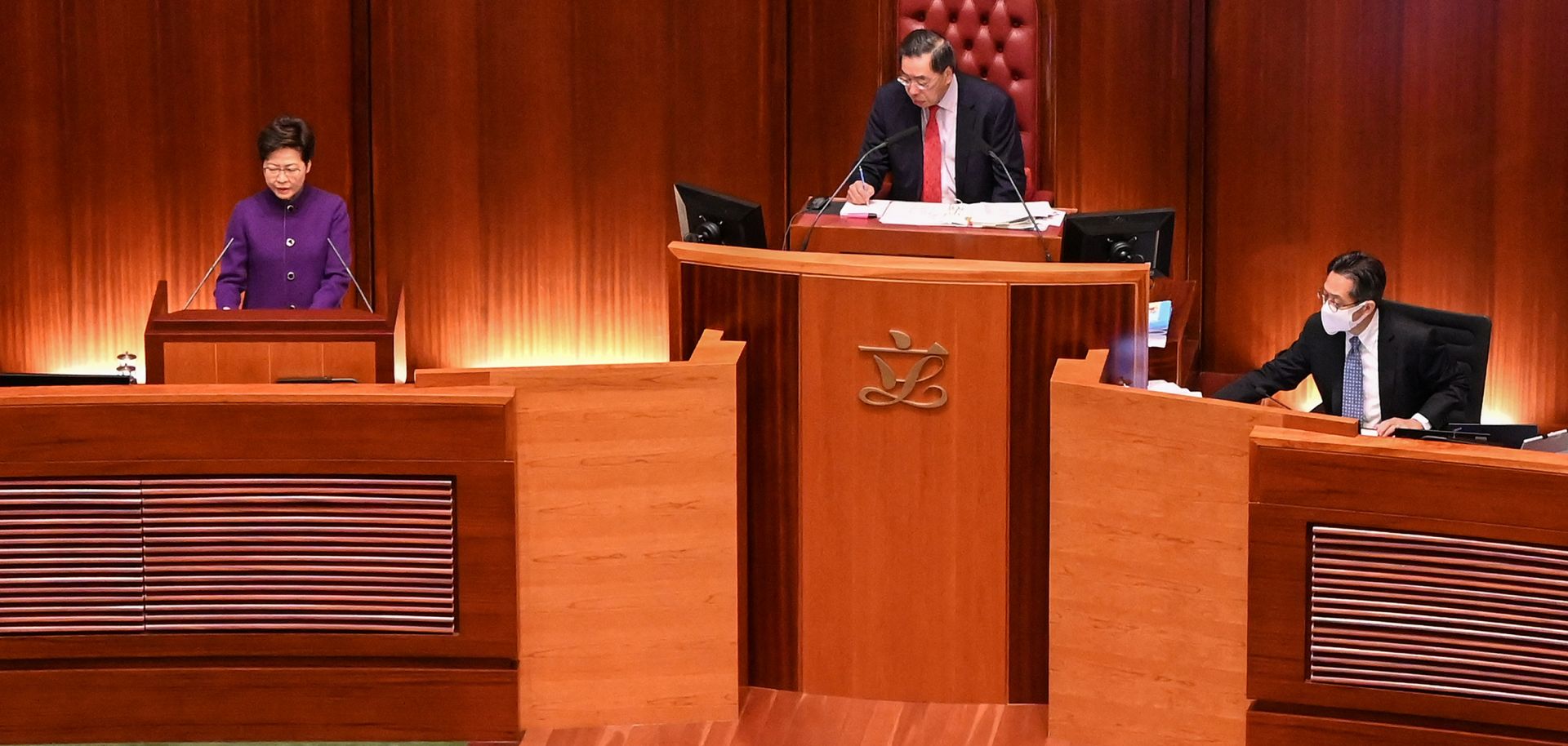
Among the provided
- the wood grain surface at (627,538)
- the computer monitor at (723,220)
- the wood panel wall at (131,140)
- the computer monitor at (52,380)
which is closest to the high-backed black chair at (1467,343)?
the computer monitor at (723,220)

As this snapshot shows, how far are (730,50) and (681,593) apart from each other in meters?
3.13

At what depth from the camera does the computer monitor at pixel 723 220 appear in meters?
3.97

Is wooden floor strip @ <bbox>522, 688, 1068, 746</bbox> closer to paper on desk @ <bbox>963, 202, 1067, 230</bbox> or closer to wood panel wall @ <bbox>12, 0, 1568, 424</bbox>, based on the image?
paper on desk @ <bbox>963, 202, 1067, 230</bbox>

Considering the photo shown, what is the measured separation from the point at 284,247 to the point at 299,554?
4.29ft

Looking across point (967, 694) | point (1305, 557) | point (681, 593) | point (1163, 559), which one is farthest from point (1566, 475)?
point (681, 593)

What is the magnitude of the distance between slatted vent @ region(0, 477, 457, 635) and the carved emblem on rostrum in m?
0.84

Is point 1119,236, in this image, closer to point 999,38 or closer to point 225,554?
point 225,554

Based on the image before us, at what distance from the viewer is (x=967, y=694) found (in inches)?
144

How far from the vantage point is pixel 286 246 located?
458cm

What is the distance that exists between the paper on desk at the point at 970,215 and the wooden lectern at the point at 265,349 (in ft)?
3.84

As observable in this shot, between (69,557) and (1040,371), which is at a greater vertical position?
(1040,371)

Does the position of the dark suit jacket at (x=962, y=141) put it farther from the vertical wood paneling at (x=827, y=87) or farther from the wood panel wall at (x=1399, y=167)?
the wood panel wall at (x=1399, y=167)

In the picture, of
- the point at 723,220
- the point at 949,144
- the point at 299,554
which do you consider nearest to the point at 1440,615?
the point at 723,220

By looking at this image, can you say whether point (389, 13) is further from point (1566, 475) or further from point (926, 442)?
point (1566, 475)
